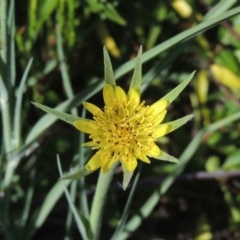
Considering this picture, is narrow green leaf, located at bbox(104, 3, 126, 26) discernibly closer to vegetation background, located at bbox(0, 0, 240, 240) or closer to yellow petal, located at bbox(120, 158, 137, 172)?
vegetation background, located at bbox(0, 0, 240, 240)

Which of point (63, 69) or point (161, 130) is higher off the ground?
point (63, 69)

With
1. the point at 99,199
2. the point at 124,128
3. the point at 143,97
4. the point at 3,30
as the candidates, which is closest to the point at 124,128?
the point at 124,128

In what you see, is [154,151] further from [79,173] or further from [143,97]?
[143,97]

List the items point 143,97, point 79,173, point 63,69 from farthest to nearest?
point 143,97 → point 63,69 → point 79,173

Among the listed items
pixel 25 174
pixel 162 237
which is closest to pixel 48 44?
pixel 25 174

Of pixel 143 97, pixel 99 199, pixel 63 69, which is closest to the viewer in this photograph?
pixel 99 199

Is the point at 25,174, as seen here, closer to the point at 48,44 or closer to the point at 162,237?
the point at 48,44

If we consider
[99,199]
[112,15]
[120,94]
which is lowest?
[99,199]

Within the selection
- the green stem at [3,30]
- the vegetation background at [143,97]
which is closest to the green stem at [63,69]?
the vegetation background at [143,97]
